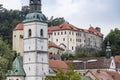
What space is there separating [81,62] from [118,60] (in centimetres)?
1249

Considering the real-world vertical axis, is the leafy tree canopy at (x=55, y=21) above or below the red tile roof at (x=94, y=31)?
above

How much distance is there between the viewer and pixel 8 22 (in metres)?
152

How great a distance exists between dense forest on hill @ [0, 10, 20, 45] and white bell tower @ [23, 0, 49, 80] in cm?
4920

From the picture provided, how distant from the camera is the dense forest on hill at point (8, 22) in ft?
460

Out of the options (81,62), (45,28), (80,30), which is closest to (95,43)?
(80,30)

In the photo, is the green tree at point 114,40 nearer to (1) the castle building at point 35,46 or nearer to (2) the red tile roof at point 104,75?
(2) the red tile roof at point 104,75

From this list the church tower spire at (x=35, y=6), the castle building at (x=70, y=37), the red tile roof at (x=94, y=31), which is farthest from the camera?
the red tile roof at (x=94, y=31)

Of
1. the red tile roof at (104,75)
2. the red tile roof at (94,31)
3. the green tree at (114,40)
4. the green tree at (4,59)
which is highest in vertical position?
the red tile roof at (94,31)

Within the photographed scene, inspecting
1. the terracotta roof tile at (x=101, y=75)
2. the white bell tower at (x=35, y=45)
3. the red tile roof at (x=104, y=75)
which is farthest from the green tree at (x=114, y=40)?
the white bell tower at (x=35, y=45)

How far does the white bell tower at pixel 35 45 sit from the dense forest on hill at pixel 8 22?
1937 inches

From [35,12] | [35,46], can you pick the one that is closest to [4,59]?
[35,46]

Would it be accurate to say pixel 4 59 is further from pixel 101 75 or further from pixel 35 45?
pixel 101 75

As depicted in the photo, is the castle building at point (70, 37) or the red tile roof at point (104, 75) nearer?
the red tile roof at point (104, 75)

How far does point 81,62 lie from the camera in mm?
113375
